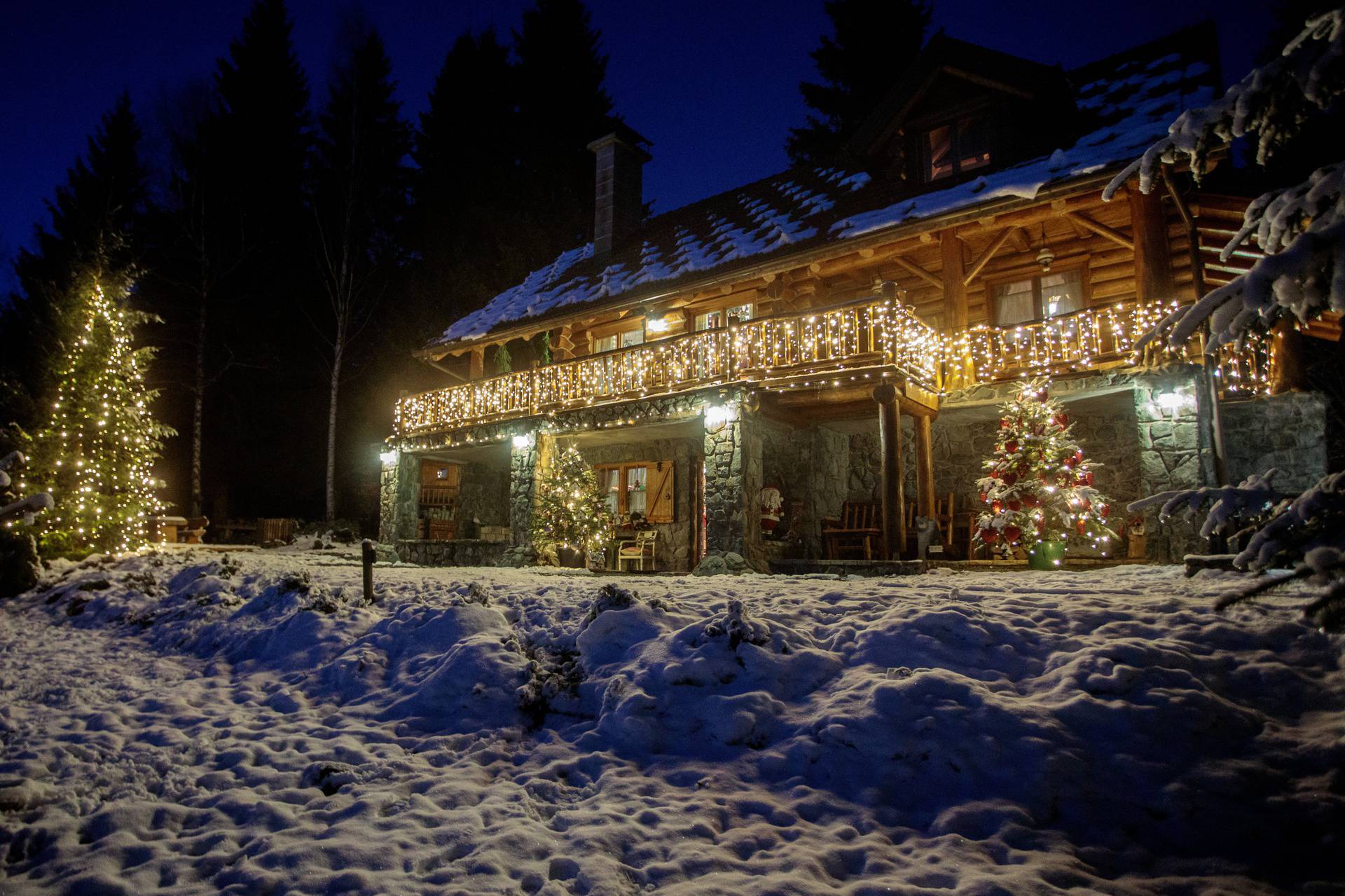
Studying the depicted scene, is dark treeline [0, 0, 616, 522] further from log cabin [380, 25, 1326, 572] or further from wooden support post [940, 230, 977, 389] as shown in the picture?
wooden support post [940, 230, 977, 389]

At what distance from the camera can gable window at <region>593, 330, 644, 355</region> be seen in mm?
16984

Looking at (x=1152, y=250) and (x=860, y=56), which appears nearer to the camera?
(x=1152, y=250)

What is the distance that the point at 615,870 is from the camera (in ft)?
9.65

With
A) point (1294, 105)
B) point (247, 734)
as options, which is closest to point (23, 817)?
point (247, 734)

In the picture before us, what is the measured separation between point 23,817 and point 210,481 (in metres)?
24.3

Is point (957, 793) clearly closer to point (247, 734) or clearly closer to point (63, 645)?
point (247, 734)

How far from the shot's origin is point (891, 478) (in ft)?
33.4

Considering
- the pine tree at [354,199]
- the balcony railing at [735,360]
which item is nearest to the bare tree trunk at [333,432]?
the pine tree at [354,199]

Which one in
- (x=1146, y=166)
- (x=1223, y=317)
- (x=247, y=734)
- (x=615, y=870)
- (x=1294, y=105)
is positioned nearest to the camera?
(x=1223, y=317)

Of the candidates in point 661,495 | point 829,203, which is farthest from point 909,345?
point 661,495

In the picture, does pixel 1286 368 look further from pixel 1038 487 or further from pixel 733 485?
pixel 733 485

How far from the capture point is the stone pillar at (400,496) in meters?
16.4

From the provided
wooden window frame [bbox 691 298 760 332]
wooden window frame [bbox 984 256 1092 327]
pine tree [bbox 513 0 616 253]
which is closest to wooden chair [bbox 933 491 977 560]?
wooden window frame [bbox 984 256 1092 327]

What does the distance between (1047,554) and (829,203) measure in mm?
7883
